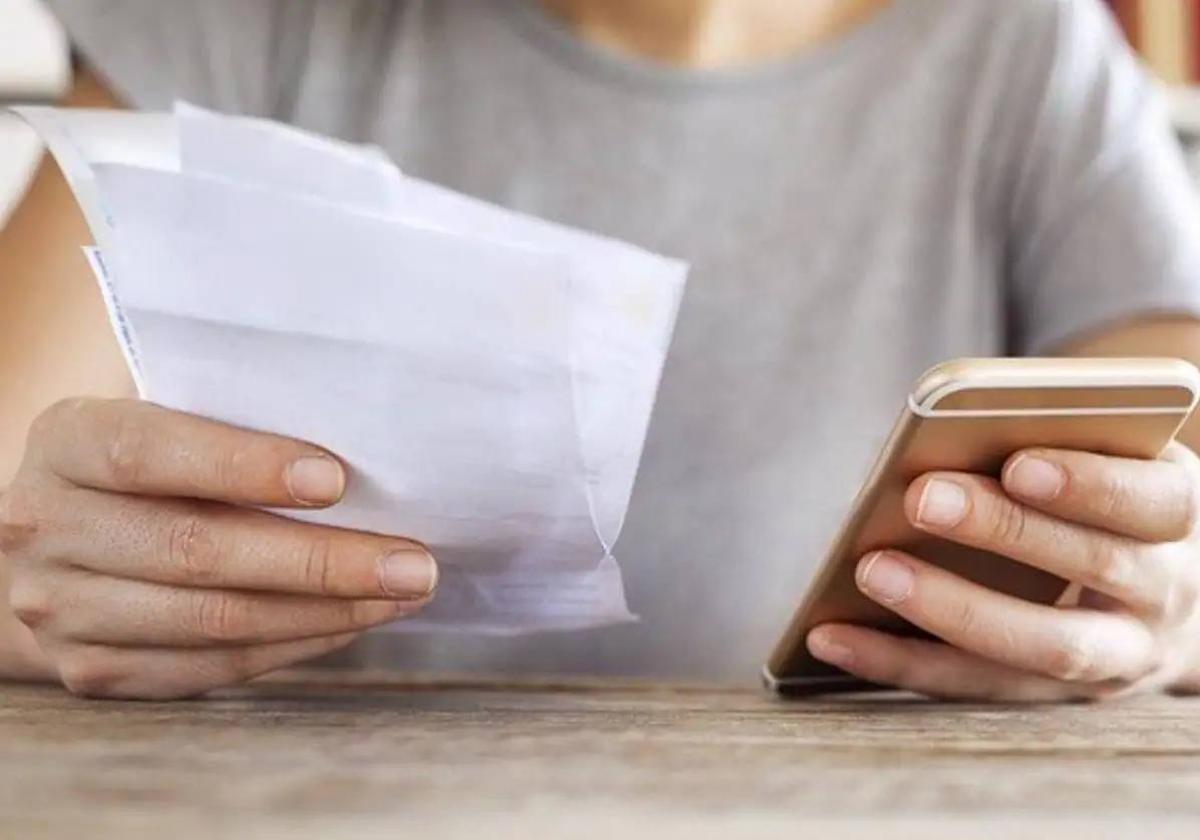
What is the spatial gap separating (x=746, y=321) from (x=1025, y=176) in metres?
0.19

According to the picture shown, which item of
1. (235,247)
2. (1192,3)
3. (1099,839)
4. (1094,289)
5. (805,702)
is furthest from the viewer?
(1192,3)

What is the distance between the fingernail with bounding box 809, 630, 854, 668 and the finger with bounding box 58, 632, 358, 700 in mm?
173

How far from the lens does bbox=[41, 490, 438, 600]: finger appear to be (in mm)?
461

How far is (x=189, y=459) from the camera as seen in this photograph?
45 cm

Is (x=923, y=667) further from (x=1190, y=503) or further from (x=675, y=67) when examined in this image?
(x=675, y=67)

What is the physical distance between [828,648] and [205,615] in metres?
0.23

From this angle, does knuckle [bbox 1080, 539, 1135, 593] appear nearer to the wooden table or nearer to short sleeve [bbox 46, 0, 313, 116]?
the wooden table

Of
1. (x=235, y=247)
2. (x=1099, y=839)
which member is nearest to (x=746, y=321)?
(x=235, y=247)

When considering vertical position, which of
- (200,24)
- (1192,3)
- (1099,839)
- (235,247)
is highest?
(1192,3)

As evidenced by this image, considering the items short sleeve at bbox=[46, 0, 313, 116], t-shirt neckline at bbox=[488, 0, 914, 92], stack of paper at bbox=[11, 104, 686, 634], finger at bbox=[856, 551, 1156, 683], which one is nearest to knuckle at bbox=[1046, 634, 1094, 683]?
finger at bbox=[856, 551, 1156, 683]

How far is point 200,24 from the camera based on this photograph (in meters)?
0.83

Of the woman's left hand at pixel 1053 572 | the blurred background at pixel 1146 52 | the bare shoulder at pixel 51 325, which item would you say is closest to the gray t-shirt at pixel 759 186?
the bare shoulder at pixel 51 325

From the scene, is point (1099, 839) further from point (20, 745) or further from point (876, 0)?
point (876, 0)

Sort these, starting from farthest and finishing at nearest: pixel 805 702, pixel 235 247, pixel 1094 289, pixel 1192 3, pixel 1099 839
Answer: pixel 1192 3
pixel 1094 289
pixel 805 702
pixel 235 247
pixel 1099 839
